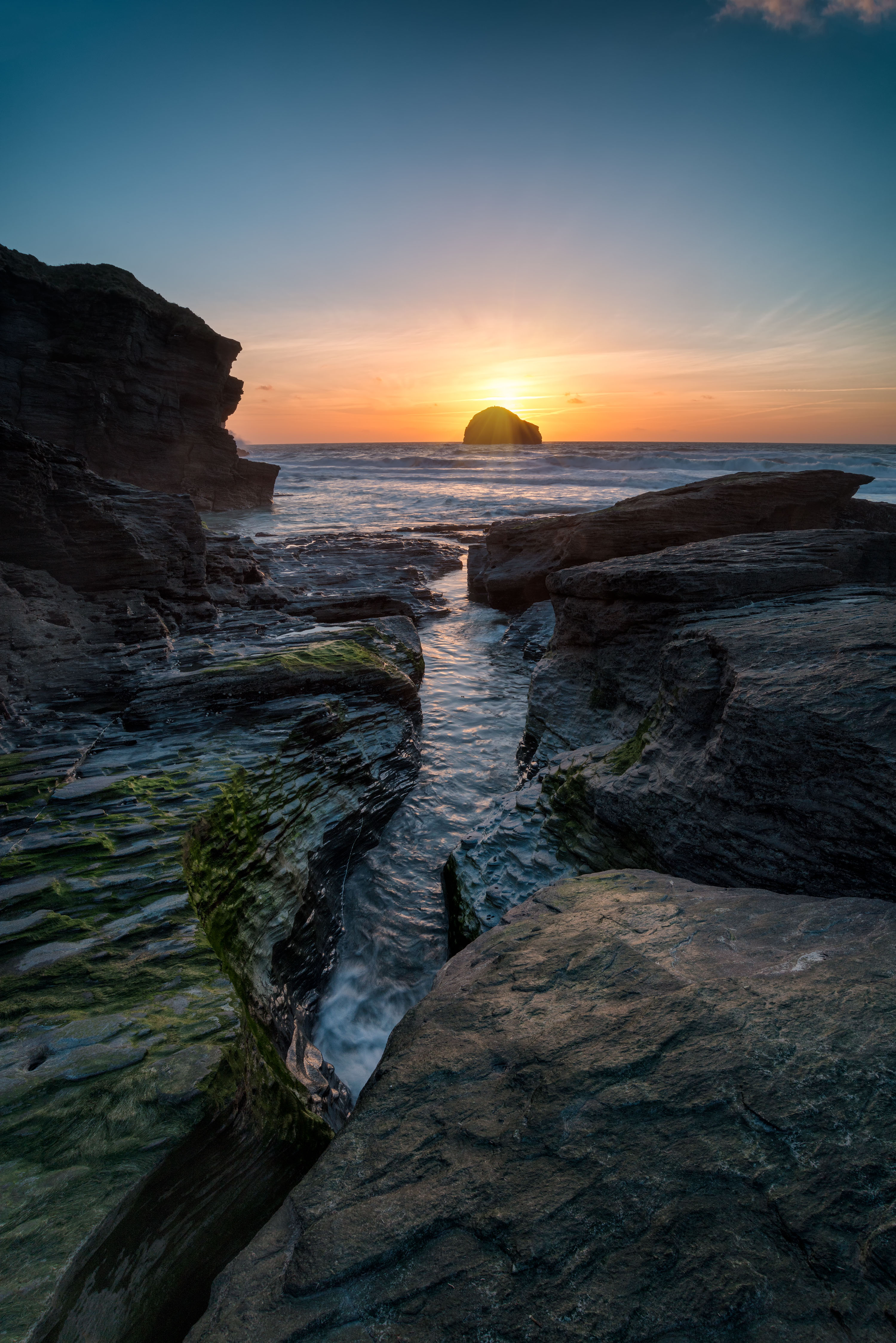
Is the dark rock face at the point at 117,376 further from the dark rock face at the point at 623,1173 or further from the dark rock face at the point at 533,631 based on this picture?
the dark rock face at the point at 623,1173

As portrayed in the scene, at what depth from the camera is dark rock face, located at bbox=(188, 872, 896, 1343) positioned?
1.26m

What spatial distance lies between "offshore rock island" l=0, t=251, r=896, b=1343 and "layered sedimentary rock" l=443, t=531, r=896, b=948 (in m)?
0.03

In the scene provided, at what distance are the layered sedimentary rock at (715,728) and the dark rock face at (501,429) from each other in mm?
95317

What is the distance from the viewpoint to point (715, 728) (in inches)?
136

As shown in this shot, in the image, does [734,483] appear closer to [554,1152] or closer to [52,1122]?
[554,1152]

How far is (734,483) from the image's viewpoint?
849 centimetres

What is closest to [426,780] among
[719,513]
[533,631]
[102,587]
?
[102,587]

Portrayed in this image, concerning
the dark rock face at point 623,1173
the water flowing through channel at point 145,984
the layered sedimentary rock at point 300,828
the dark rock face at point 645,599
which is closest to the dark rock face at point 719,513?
the dark rock face at point 645,599

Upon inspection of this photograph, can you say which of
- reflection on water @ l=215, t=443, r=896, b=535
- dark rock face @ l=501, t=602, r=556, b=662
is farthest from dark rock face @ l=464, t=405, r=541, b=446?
dark rock face @ l=501, t=602, r=556, b=662

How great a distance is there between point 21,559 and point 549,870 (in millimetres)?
6037

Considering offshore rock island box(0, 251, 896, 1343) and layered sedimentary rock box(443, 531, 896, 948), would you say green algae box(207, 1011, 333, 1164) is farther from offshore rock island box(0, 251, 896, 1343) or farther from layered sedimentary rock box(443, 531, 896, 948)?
layered sedimentary rock box(443, 531, 896, 948)

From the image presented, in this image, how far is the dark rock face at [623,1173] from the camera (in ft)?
4.12

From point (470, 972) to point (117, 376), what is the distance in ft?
89.6

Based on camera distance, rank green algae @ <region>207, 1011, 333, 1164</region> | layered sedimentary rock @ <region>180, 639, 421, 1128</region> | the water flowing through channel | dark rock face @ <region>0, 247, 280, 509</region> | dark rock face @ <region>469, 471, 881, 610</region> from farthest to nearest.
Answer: dark rock face @ <region>0, 247, 280, 509</region>, dark rock face @ <region>469, 471, 881, 610</region>, layered sedimentary rock @ <region>180, 639, 421, 1128</region>, green algae @ <region>207, 1011, 333, 1164</region>, the water flowing through channel
